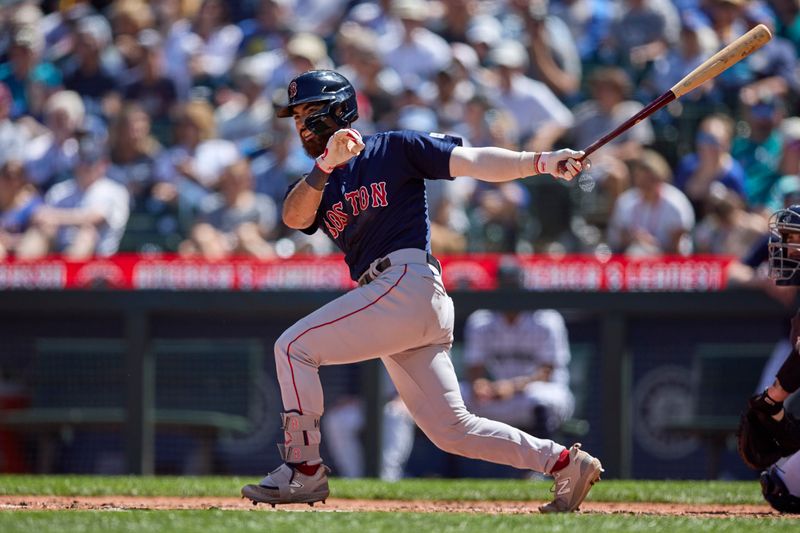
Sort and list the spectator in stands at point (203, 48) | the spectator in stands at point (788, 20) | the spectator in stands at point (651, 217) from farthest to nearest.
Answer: the spectator in stands at point (203, 48) → the spectator in stands at point (788, 20) → the spectator in stands at point (651, 217)

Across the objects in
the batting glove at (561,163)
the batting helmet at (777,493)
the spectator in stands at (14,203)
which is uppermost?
the batting glove at (561,163)

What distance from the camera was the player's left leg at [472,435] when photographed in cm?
496

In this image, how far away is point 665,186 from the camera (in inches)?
361

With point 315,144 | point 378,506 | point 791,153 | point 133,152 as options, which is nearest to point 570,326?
point 791,153

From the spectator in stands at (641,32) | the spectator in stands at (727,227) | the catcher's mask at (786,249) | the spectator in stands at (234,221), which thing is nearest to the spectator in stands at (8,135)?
the spectator in stands at (234,221)

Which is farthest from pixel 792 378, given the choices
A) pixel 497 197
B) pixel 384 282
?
pixel 497 197

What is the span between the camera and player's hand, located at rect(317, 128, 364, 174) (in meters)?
4.78

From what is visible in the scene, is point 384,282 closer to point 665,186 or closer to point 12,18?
point 665,186

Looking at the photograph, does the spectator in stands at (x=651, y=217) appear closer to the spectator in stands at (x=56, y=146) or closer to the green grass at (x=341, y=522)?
the green grass at (x=341, y=522)

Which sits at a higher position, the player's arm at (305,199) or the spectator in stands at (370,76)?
the spectator in stands at (370,76)

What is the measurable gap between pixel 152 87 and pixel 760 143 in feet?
17.6

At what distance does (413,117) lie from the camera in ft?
33.6

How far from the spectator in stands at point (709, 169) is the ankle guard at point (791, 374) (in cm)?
423

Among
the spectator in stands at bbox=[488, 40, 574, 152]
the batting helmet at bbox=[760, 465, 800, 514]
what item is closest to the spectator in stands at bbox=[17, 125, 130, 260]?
the spectator in stands at bbox=[488, 40, 574, 152]
